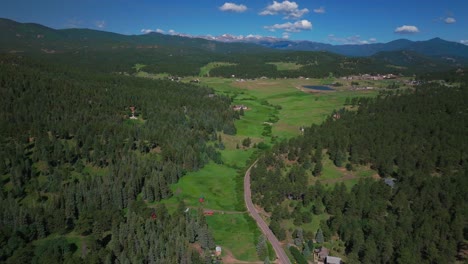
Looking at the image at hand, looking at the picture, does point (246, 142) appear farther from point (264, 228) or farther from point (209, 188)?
point (264, 228)

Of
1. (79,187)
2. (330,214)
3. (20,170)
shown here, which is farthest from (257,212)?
(20,170)

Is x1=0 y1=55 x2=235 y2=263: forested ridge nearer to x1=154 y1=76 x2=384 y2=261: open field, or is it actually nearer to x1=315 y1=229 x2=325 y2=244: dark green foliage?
x1=154 y1=76 x2=384 y2=261: open field

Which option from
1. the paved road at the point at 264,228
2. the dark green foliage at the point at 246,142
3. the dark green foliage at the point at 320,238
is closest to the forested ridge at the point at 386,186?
the dark green foliage at the point at 320,238

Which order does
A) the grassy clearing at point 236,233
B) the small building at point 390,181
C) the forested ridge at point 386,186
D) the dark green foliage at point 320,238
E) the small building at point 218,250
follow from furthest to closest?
1. the small building at point 390,181
2. the dark green foliage at point 320,238
3. the grassy clearing at point 236,233
4. the small building at point 218,250
5. the forested ridge at point 386,186

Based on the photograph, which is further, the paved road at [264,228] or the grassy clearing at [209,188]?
the grassy clearing at [209,188]

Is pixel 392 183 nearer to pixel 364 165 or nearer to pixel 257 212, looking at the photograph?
pixel 364 165

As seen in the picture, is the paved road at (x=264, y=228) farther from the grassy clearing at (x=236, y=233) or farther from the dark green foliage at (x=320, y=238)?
the dark green foliage at (x=320, y=238)

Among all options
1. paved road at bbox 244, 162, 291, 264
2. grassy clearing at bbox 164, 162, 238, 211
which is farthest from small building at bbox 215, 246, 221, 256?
grassy clearing at bbox 164, 162, 238, 211
